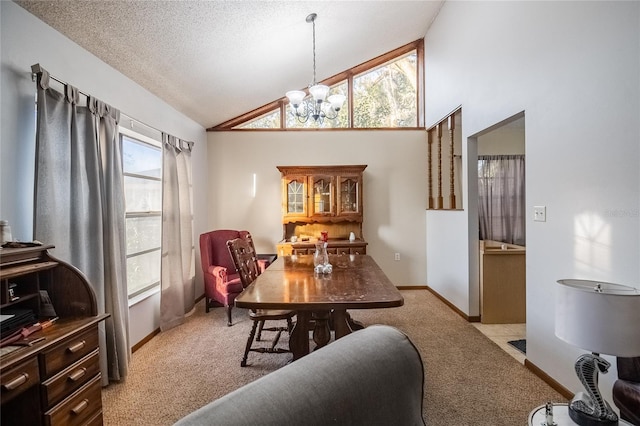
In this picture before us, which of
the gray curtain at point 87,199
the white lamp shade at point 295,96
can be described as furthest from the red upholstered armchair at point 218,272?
the white lamp shade at point 295,96

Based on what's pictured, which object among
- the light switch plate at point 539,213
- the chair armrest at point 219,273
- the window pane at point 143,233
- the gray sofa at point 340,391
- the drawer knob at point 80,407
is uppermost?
the light switch plate at point 539,213

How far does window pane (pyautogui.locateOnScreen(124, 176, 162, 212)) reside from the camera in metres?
3.04

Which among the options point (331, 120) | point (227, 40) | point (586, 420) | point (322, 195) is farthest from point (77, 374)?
point (331, 120)

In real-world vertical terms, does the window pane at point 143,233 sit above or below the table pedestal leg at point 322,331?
above

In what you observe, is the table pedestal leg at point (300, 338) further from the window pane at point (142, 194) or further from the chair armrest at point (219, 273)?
the window pane at point (142, 194)

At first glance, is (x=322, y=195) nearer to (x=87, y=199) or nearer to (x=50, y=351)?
(x=87, y=199)

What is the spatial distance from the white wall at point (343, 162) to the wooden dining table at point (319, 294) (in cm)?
210

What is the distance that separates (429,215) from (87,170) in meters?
4.07

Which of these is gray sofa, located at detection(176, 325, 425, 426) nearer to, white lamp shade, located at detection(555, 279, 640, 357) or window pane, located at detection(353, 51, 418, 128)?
white lamp shade, located at detection(555, 279, 640, 357)

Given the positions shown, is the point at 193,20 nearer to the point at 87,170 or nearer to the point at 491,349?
the point at 87,170

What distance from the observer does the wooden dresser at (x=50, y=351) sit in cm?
127

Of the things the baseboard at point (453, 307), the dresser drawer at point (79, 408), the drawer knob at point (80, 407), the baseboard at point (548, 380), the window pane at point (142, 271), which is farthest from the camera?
the baseboard at point (453, 307)

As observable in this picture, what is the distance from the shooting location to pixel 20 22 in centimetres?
178

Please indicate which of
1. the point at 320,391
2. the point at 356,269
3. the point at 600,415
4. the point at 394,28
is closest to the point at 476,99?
the point at 394,28
